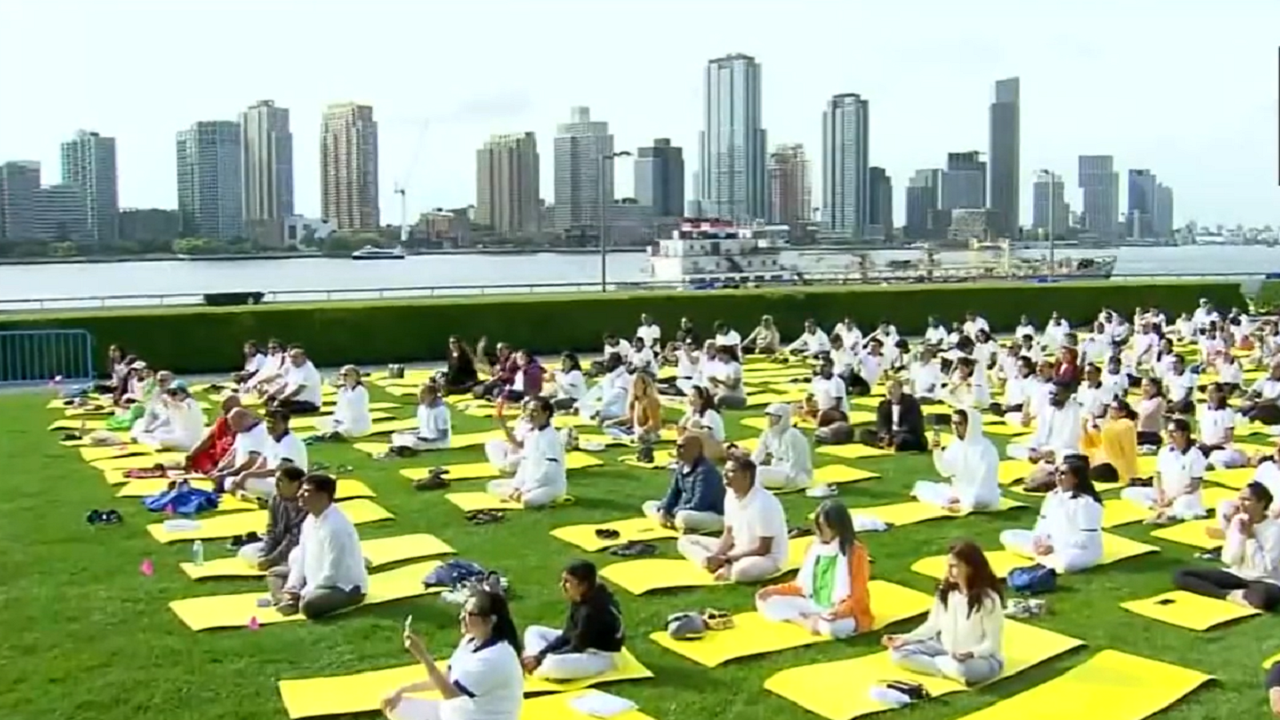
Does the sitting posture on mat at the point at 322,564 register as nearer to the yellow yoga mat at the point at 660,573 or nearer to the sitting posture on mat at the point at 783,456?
the yellow yoga mat at the point at 660,573

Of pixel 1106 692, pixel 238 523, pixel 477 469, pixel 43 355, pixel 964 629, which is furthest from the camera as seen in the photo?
pixel 43 355

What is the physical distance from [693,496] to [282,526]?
303cm

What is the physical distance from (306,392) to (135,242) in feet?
129

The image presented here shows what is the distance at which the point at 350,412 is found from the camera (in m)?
15.5

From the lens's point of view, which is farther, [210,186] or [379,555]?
[210,186]

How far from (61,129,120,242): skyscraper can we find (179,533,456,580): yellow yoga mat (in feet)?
149

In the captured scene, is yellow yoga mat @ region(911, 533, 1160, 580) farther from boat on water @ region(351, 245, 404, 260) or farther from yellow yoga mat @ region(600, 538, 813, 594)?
boat on water @ region(351, 245, 404, 260)

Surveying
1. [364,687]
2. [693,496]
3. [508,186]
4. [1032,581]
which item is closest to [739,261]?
[508,186]

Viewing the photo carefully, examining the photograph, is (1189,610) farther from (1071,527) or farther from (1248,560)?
(1071,527)

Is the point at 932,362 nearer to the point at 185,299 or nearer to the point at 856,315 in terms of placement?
the point at 856,315

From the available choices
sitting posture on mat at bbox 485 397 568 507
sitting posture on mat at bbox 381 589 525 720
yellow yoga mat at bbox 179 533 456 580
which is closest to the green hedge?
sitting posture on mat at bbox 485 397 568 507

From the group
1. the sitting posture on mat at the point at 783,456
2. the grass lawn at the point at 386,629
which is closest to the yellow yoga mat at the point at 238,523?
the grass lawn at the point at 386,629

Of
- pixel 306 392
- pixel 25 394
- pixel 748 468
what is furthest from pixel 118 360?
pixel 748 468

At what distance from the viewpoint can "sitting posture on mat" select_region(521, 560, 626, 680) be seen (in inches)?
277
